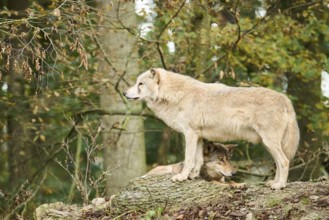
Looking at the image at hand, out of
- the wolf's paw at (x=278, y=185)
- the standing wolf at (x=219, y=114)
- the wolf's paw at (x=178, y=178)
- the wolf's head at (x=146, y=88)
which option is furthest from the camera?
the wolf's head at (x=146, y=88)

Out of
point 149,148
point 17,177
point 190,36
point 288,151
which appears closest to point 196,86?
point 288,151

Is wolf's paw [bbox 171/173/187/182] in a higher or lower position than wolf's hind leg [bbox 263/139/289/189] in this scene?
lower

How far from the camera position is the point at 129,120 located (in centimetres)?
1656

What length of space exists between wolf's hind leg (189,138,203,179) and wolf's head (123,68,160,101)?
3.92 feet

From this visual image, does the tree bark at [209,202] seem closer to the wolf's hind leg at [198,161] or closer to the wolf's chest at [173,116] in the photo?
the wolf's hind leg at [198,161]

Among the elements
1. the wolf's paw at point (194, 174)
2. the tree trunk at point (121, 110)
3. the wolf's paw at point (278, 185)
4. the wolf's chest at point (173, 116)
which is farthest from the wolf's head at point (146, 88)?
the tree trunk at point (121, 110)

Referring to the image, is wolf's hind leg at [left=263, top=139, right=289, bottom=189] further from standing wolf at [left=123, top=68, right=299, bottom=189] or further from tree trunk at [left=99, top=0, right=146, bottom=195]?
tree trunk at [left=99, top=0, right=146, bottom=195]

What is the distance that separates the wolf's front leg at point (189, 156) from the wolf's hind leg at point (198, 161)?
4.3 inches

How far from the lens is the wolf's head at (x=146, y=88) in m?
11.6

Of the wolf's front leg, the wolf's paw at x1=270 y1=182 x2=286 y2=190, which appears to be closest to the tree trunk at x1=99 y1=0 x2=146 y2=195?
the wolf's front leg

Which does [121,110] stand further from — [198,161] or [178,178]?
[178,178]

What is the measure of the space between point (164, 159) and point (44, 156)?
11.8 ft

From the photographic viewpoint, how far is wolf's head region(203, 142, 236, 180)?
1091cm

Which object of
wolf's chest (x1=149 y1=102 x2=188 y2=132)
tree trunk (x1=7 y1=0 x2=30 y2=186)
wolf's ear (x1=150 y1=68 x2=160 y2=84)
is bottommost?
tree trunk (x1=7 y1=0 x2=30 y2=186)
